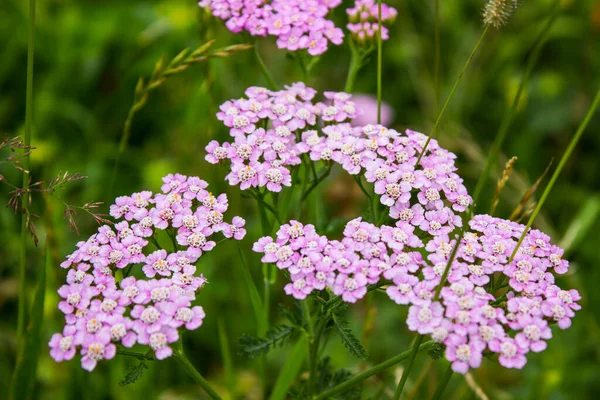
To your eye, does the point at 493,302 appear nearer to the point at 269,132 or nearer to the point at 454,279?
the point at 454,279

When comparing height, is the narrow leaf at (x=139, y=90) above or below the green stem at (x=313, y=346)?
above

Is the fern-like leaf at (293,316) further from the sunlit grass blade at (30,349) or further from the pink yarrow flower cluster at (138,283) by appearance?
the sunlit grass blade at (30,349)

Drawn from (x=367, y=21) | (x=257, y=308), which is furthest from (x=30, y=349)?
(x=367, y=21)

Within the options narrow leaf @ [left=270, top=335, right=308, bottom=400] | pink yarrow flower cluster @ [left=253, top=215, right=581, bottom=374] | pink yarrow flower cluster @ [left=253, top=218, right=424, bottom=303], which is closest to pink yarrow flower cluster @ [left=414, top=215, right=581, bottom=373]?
pink yarrow flower cluster @ [left=253, top=215, right=581, bottom=374]

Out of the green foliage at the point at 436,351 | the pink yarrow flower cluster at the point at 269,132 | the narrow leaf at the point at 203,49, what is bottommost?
the green foliage at the point at 436,351

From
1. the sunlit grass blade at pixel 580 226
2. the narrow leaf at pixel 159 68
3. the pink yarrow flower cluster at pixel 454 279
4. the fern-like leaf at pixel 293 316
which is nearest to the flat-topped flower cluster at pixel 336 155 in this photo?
the pink yarrow flower cluster at pixel 454 279

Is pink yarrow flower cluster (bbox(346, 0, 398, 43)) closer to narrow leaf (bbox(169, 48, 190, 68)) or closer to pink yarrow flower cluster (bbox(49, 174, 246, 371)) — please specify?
narrow leaf (bbox(169, 48, 190, 68))

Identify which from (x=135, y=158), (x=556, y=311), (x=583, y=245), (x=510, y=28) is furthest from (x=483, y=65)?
(x=556, y=311)
